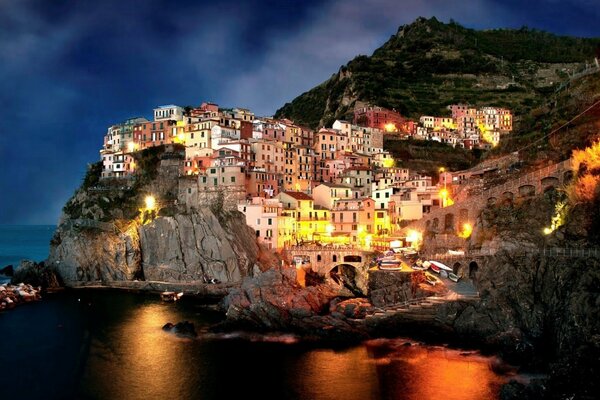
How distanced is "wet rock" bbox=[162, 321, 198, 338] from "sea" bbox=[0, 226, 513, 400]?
0.53 m

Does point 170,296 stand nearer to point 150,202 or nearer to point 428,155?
point 150,202

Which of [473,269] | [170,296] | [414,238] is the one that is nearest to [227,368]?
[170,296]

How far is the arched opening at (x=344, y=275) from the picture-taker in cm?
5394

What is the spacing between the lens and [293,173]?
71.6 m

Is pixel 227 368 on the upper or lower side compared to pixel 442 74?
lower

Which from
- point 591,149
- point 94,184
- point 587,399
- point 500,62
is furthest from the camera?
point 500,62

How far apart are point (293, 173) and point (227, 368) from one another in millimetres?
40507

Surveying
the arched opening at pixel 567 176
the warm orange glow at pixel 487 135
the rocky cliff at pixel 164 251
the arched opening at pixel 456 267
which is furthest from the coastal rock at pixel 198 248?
the warm orange glow at pixel 487 135

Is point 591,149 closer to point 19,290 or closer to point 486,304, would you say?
point 486,304

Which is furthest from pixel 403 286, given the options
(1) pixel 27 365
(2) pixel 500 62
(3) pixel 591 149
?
(2) pixel 500 62

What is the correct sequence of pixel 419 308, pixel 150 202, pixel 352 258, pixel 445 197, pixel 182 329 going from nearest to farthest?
pixel 419 308 → pixel 182 329 → pixel 352 258 → pixel 445 197 → pixel 150 202

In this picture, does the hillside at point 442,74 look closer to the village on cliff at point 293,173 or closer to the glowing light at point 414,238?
the village on cliff at point 293,173

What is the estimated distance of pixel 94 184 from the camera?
251 ft

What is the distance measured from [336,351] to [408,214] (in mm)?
27496
